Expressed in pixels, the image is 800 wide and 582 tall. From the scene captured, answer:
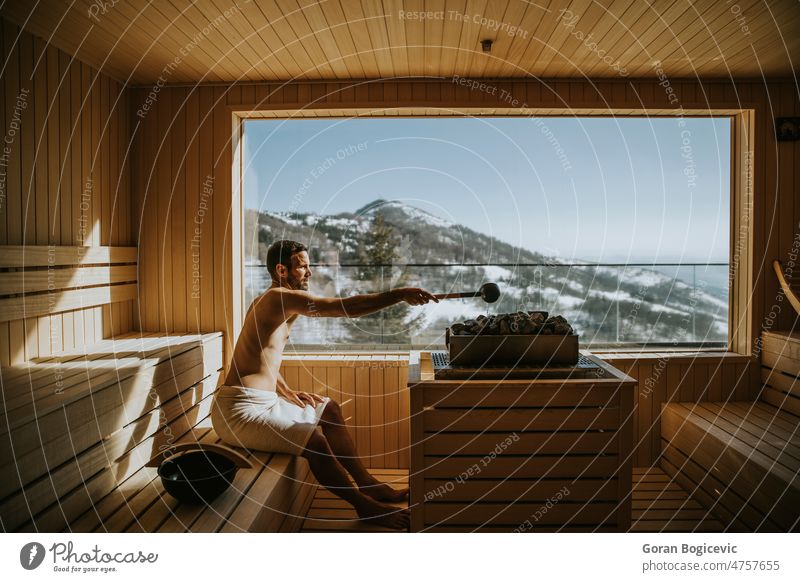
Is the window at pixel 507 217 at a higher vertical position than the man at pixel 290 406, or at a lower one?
higher

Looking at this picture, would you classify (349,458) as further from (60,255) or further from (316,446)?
(60,255)

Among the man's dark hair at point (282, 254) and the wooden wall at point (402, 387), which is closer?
the man's dark hair at point (282, 254)

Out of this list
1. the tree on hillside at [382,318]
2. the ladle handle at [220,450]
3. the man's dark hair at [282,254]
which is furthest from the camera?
the tree on hillside at [382,318]

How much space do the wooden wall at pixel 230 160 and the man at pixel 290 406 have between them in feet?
3.17

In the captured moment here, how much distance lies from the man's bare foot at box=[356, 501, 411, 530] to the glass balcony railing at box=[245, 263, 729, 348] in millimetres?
1589

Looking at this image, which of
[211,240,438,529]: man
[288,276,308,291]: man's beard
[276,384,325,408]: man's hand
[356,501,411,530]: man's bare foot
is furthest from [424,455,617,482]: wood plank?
[288,276,308,291]: man's beard

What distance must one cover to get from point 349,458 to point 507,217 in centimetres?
301

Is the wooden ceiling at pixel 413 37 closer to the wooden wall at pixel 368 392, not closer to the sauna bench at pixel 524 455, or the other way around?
the sauna bench at pixel 524 455

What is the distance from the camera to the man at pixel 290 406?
Result: 9.70 ft

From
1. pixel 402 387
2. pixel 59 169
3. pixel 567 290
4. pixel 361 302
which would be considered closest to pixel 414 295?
pixel 361 302

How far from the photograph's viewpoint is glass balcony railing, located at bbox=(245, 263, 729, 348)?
14.3 ft

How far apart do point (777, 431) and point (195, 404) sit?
3.54 m

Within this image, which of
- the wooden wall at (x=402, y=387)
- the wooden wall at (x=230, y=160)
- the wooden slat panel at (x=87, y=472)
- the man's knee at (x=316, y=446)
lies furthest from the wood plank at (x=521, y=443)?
the wooden wall at (x=230, y=160)
